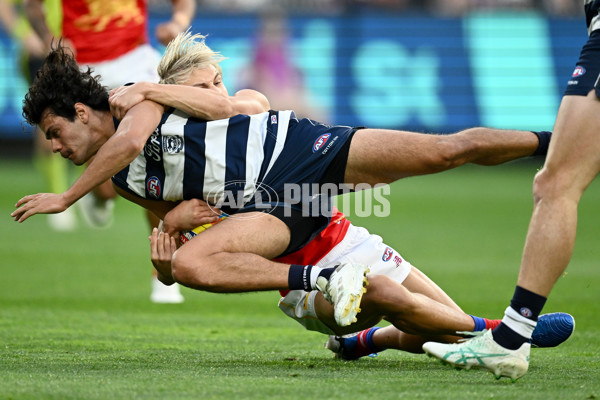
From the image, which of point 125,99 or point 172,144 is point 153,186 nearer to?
point 172,144

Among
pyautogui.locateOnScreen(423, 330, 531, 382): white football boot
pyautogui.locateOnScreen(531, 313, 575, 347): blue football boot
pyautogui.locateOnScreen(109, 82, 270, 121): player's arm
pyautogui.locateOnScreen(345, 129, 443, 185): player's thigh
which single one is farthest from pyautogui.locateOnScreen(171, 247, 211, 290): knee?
pyautogui.locateOnScreen(531, 313, 575, 347): blue football boot

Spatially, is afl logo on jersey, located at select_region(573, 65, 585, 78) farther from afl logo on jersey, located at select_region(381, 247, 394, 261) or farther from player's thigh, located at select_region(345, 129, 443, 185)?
afl logo on jersey, located at select_region(381, 247, 394, 261)

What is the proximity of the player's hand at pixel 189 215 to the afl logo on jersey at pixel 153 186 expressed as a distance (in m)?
0.13

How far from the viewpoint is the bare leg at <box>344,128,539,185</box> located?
446cm

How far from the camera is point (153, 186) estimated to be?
15.8 ft


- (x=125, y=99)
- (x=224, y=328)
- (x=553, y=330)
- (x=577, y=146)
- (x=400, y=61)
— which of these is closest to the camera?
(x=577, y=146)

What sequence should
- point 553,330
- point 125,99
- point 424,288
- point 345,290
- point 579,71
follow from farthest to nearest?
point 424,288
point 125,99
point 553,330
point 345,290
point 579,71

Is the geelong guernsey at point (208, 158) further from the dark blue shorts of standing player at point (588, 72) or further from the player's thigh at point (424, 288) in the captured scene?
the dark blue shorts of standing player at point (588, 72)

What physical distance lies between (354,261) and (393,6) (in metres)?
17.8

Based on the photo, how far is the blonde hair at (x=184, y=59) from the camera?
510cm

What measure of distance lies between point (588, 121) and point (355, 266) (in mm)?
1232

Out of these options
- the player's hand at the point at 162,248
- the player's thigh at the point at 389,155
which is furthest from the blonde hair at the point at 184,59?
the player's thigh at the point at 389,155

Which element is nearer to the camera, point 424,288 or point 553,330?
point 553,330

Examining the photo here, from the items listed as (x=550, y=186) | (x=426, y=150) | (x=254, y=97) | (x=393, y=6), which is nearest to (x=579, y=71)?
(x=550, y=186)
